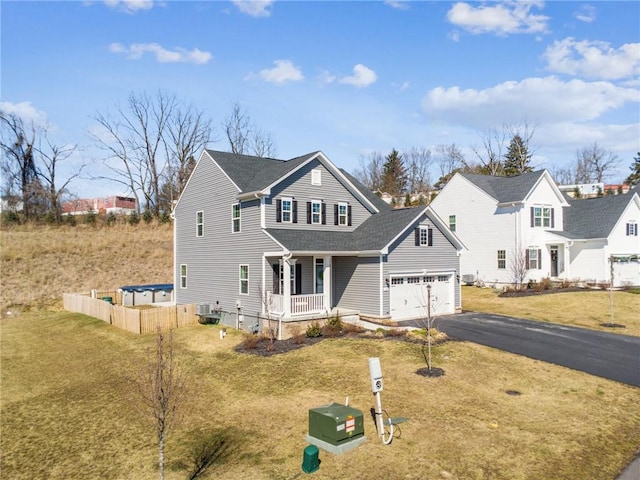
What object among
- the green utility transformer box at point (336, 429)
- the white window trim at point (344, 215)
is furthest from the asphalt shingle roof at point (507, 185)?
the green utility transformer box at point (336, 429)

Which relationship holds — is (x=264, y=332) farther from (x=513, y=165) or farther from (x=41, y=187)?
(x=513, y=165)

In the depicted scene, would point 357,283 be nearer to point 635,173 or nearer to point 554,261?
point 554,261

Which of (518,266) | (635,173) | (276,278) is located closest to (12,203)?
(276,278)

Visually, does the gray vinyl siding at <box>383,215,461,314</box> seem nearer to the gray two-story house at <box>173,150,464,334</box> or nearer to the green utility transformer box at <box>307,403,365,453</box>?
the gray two-story house at <box>173,150,464,334</box>

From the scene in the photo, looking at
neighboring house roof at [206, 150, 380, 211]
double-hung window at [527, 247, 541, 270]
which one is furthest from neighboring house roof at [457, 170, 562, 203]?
neighboring house roof at [206, 150, 380, 211]

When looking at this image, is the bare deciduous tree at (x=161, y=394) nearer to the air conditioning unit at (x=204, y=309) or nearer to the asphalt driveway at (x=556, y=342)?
the air conditioning unit at (x=204, y=309)

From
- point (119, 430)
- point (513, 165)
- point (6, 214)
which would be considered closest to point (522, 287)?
point (119, 430)
